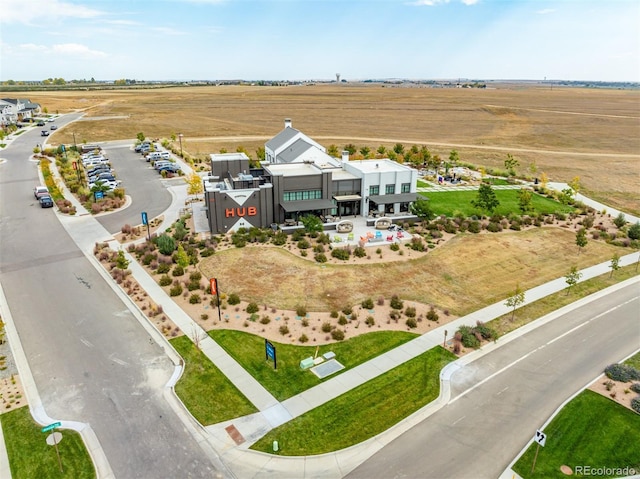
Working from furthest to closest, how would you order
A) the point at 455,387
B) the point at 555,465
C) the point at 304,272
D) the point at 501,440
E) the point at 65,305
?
the point at 304,272
the point at 65,305
the point at 455,387
the point at 501,440
the point at 555,465

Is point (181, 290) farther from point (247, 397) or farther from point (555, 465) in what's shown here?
point (555, 465)

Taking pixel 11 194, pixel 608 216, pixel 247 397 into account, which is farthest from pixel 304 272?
pixel 11 194

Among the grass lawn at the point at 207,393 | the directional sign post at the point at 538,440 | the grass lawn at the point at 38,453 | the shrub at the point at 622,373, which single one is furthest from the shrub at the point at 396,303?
the grass lawn at the point at 38,453

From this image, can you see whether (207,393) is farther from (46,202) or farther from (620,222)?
(620,222)

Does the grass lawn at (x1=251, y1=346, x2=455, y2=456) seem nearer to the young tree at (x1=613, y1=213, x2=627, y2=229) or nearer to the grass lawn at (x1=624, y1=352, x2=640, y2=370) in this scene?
the grass lawn at (x1=624, y1=352, x2=640, y2=370)

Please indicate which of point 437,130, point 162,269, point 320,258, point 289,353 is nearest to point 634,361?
point 289,353

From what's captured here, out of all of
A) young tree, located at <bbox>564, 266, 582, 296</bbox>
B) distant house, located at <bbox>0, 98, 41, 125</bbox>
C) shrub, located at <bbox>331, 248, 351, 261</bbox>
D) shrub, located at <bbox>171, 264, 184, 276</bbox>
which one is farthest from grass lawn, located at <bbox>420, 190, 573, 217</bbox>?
distant house, located at <bbox>0, 98, 41, 125</bbox>
